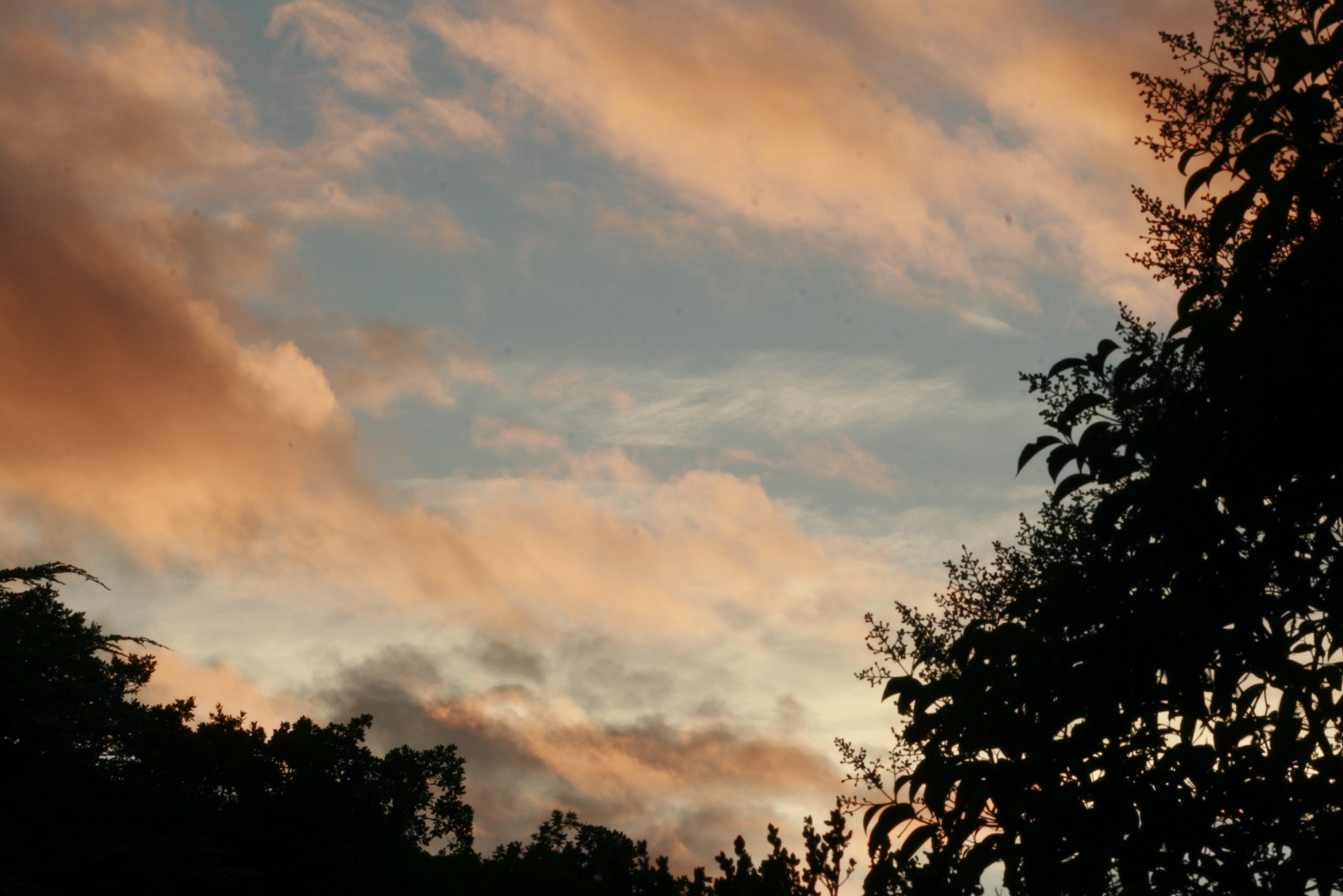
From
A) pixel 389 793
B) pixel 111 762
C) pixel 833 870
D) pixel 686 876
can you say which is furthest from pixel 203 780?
pixel 833 870

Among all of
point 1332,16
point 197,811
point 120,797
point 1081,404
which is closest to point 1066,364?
point 1081,404

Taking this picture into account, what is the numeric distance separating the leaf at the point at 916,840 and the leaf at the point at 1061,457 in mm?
2399

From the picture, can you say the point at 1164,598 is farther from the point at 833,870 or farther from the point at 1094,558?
the point at 833,870

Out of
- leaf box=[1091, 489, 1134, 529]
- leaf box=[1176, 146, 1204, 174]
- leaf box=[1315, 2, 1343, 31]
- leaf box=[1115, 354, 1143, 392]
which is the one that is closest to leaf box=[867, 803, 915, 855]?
leaf box=[1091, 489, 1134, 529]

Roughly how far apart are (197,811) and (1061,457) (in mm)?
31665

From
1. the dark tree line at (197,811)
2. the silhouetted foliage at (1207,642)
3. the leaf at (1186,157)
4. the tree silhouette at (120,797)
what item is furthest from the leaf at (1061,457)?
the tree silhouette at (120,797)

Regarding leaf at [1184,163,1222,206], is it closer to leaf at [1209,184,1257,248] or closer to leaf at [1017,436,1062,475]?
leaf at [1209,184,1257,248]

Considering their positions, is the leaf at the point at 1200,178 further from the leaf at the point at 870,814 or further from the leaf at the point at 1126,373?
the leaf at the point at 870,814

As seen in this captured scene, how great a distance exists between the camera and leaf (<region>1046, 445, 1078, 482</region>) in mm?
6469

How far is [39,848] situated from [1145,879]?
61.9 ft

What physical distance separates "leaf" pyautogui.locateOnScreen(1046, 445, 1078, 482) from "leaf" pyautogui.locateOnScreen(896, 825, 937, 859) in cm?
240

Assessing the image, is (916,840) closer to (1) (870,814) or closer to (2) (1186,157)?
(1) (870,814)

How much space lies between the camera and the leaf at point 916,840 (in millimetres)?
5191

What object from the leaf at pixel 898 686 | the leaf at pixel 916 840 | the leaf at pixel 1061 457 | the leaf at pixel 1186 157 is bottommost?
the leaf at pixel 916 840
